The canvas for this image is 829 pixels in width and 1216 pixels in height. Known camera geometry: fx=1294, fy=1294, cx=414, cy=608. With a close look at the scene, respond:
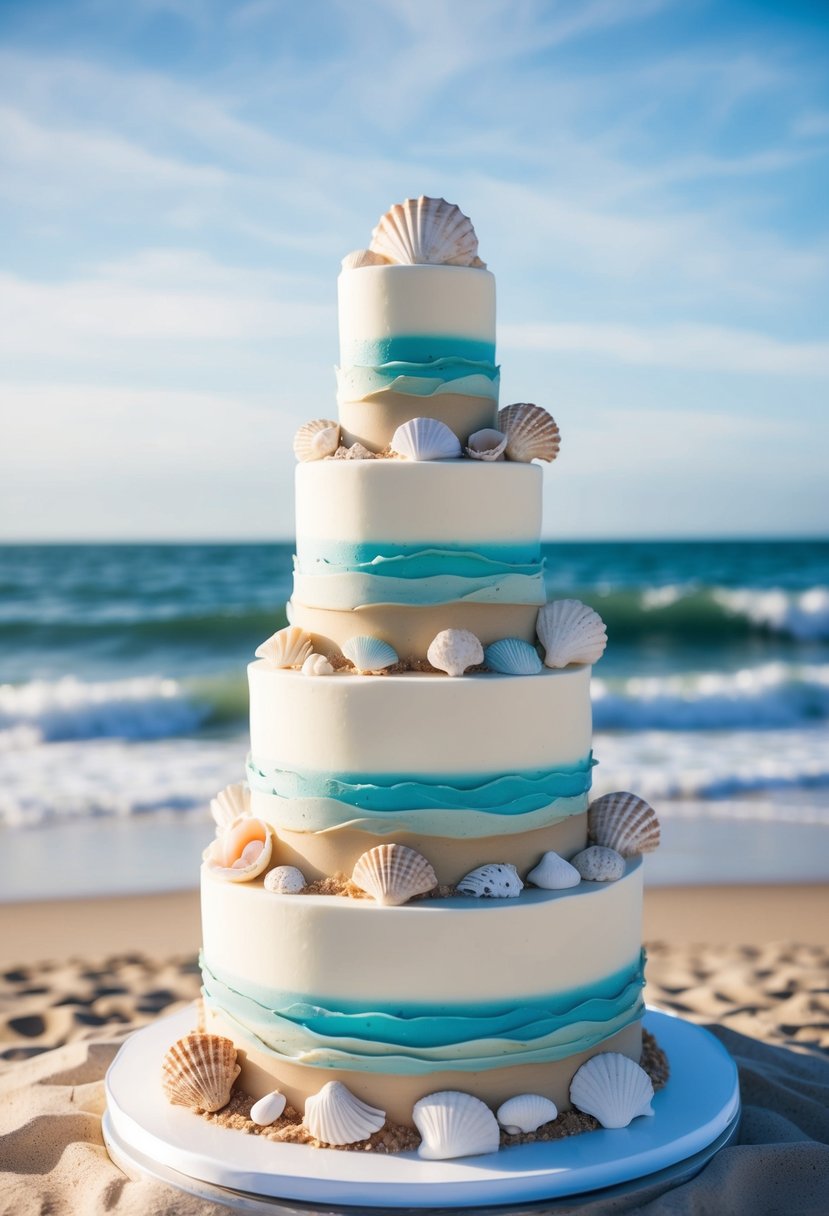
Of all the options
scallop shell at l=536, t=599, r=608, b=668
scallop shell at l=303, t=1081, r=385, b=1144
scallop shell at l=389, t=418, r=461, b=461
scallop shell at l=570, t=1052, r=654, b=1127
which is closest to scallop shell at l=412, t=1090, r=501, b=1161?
scallop shell at l=303, t=1081, r=385, b=1144

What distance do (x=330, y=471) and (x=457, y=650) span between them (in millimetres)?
919

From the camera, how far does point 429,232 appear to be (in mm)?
5320

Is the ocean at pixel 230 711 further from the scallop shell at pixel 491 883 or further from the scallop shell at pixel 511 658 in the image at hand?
the scallop shell at pixel 511 658

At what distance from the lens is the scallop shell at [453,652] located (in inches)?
200

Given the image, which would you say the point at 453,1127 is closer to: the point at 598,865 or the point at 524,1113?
the point at 524,1113

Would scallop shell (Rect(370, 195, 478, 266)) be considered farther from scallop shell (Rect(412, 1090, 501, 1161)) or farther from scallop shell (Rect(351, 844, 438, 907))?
scallop shell (Rect(412, 1090, 501, 1161))

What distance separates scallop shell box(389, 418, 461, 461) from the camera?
5.23m

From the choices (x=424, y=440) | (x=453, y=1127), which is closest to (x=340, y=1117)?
(x=453, y=1127)

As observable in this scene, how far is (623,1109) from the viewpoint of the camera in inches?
206

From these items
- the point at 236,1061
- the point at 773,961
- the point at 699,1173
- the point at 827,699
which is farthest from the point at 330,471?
the point at 827,699

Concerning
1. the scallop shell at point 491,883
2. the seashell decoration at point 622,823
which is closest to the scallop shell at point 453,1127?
the scallop shell at point 491,883

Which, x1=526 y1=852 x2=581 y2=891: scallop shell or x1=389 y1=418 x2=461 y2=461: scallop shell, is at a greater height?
x1=389 y1=418 x2=461 y2=461: scallop shell

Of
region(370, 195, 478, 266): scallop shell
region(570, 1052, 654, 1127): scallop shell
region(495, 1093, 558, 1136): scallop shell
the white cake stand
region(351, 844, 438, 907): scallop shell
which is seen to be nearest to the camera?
the white cake stand

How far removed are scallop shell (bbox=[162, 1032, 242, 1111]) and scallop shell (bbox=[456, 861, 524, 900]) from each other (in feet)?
4.01
